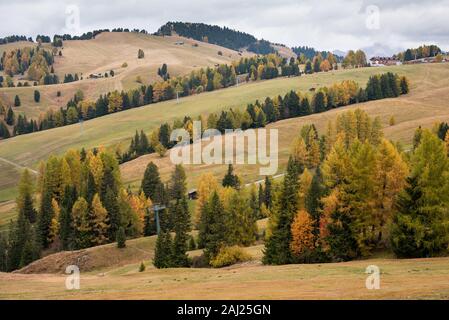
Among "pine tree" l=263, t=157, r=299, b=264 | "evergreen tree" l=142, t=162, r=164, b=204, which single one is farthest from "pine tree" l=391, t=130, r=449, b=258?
"evergreen tree" l=142, t=162, r=164, b=204

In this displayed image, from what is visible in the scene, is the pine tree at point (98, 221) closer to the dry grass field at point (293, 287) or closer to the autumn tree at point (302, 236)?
the dry grass field at point (293, 287)

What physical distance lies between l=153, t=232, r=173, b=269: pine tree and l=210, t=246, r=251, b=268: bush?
523cm

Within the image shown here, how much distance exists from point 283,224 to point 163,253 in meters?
15.8

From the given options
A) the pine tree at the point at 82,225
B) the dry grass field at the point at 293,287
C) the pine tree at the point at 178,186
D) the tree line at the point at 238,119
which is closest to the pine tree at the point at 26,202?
the pine tree at the point at 82,225

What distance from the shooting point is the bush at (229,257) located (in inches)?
2499

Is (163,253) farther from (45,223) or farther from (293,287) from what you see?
(45,223)

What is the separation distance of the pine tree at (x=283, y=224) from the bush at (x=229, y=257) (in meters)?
6.30

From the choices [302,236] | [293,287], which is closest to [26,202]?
[302,236]

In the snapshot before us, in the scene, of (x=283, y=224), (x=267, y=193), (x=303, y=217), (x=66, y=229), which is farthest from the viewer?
(x=267, y=193)

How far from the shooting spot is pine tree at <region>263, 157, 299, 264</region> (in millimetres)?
57344

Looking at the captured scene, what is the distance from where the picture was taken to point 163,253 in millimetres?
65125

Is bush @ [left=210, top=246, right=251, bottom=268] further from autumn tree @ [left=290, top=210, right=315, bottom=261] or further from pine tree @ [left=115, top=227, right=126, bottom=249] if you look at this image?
pine tree @ [left=115, top=227, right=126, bottom=249]

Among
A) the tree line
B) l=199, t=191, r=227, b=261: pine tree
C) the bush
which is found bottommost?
the bush
